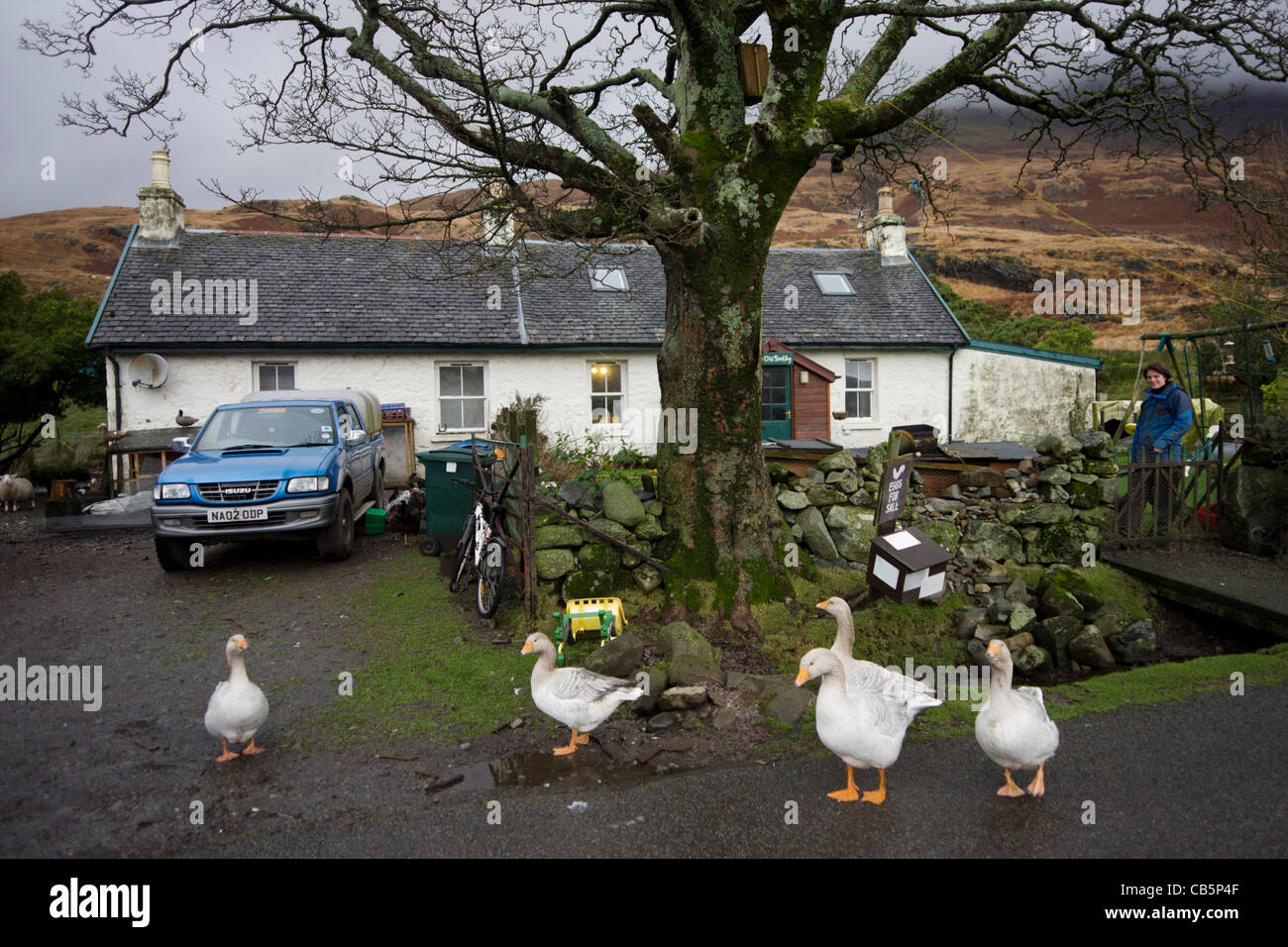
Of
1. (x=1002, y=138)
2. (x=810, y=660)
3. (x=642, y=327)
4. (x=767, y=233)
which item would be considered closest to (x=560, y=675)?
(x=810, y=660)

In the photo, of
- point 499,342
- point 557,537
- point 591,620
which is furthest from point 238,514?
point 499,342

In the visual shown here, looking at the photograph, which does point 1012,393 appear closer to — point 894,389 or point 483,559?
point 894,389

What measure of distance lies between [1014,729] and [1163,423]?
7.33m

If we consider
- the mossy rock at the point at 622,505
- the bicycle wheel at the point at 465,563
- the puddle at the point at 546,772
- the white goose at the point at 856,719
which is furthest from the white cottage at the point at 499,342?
the white goose at the point at 856,719

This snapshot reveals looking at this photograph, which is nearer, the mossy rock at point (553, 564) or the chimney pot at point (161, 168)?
the mossy rock at point (553, 564)

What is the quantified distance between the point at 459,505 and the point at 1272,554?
10.2 m

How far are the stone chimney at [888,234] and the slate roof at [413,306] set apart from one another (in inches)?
62.2

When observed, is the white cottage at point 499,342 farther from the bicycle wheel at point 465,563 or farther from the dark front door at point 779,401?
the bicycle wheel at point 465,563

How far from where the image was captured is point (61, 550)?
11.3 metres

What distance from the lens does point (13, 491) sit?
49.3 feet

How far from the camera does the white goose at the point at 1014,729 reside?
3.97 meters

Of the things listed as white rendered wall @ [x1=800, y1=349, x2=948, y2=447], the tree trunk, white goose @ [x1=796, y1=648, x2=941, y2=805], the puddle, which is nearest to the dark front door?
white rendered wall @ [x1=800, y1=349, x2=948, y2=447]

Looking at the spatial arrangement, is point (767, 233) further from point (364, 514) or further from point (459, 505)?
point (364, 514)
